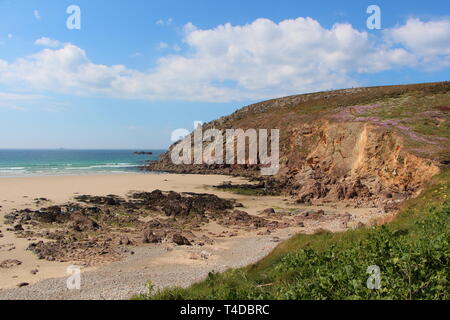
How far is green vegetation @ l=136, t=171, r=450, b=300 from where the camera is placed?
17.6ft

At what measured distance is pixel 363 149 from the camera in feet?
121

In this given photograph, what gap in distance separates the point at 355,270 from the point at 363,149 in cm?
3317

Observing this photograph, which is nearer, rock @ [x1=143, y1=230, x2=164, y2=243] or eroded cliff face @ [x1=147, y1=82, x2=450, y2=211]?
rock @ [x1=143, y1=230, x2=164, y2=243]

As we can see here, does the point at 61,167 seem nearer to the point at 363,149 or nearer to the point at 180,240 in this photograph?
the point at 363,149

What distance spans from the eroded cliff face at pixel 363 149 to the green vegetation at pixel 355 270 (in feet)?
53.8

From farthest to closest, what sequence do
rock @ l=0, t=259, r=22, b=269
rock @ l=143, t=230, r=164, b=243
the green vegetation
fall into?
rock @ l=143, t=230, r=164, b=243 < rock @ l=0, t=259, r=22, b=269 < the green vegetation

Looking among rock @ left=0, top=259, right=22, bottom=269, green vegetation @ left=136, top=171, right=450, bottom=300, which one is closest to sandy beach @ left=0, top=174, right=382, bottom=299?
rock @ left=0, top=259, right=22, bottom=269

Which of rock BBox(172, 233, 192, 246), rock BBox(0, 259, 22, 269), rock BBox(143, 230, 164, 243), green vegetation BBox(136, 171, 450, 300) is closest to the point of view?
green vegetation BBox(136, 171, 450, 300)

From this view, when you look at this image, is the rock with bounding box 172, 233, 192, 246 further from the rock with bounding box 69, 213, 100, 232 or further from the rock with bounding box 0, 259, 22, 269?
the rock with bounding box 0, 259, 22, 269

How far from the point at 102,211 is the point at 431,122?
3726 cm

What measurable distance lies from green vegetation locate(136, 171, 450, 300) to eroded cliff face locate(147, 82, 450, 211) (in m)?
16.4

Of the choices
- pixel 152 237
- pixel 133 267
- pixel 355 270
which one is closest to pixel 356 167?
pixel 152 237
